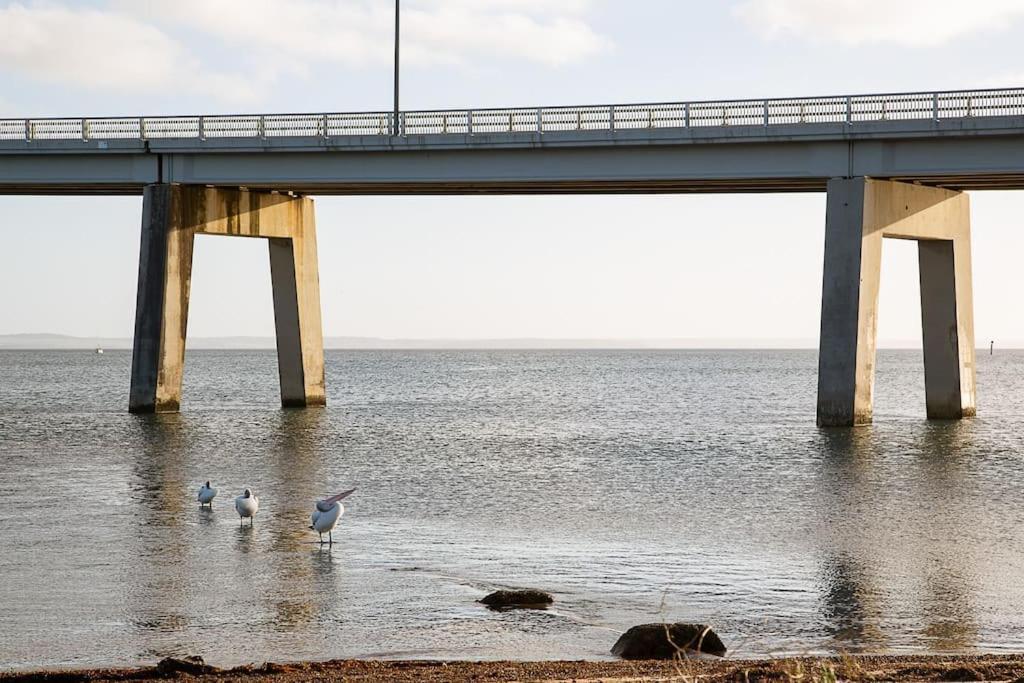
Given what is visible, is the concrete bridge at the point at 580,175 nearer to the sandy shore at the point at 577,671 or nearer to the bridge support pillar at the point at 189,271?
the bridge support pillar at the point at 189,271

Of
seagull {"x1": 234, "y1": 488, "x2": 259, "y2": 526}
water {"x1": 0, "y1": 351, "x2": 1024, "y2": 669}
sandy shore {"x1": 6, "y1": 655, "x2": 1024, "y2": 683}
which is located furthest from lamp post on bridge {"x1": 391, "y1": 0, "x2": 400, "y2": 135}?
sandy shore {"x1": 6, "y1": 655, "x2": 1024, "y2": 683}

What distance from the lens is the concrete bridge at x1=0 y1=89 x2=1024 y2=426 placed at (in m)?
39.8

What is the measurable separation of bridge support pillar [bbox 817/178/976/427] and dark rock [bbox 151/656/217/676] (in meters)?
28.9

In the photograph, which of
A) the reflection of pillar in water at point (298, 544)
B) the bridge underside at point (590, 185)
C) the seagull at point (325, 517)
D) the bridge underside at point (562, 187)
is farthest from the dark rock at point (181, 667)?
the bridge underside at point (562, 187)

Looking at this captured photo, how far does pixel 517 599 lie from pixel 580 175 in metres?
28.7

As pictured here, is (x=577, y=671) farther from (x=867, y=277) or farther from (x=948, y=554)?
(x=867, y=277)

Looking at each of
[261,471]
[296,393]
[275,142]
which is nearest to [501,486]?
[261,471]

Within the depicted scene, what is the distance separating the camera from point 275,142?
1806 inches

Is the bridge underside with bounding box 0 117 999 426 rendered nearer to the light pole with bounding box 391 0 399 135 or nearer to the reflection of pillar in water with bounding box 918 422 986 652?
the light pole with bounding box 391 0 399 135

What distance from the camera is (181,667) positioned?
40.1 ft

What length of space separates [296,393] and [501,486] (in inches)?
1017

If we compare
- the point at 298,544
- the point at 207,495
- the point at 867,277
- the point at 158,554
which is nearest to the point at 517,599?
the point at 298,544

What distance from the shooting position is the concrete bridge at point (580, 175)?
3984 cm

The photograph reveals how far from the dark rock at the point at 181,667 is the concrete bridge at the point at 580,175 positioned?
1175 inches
